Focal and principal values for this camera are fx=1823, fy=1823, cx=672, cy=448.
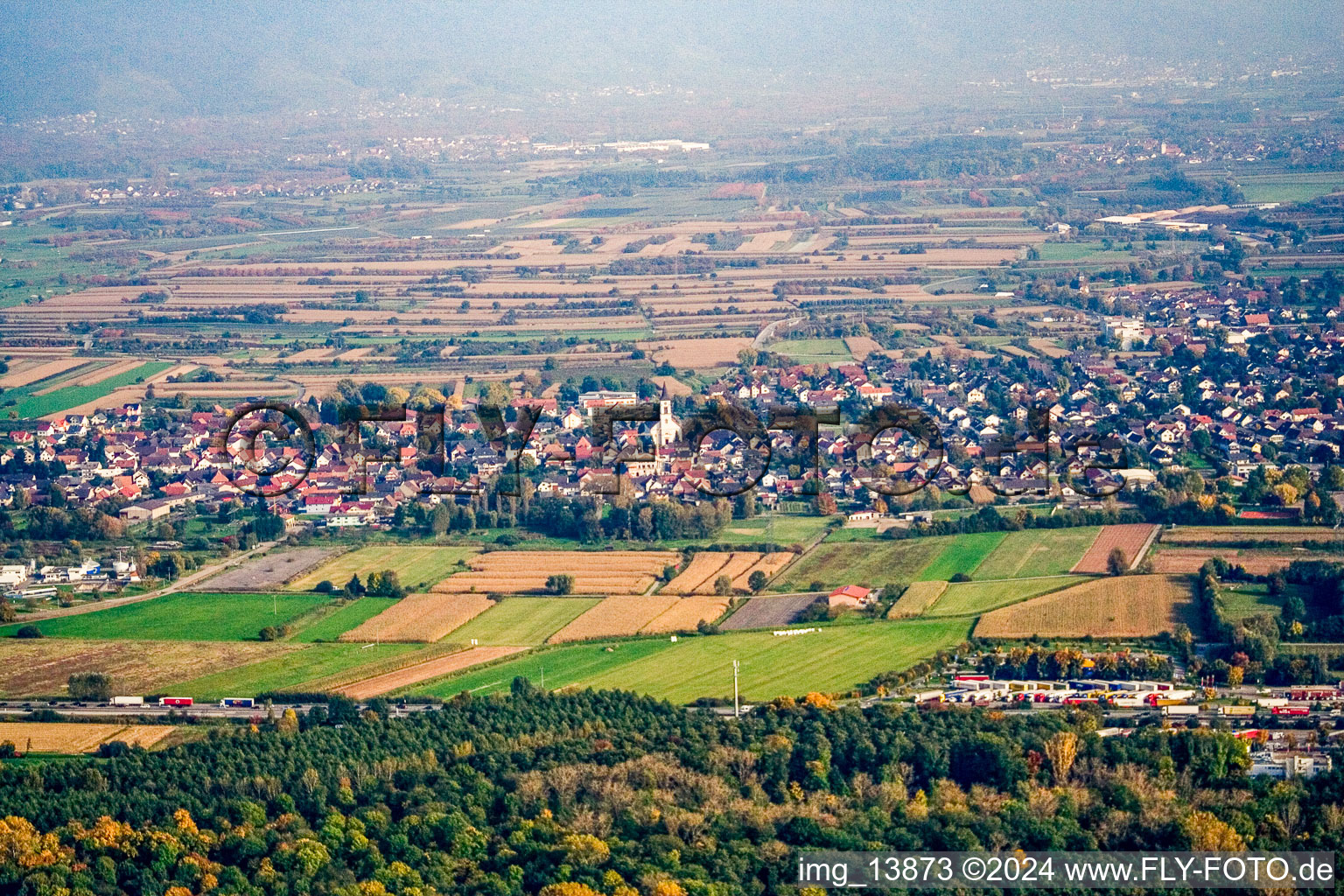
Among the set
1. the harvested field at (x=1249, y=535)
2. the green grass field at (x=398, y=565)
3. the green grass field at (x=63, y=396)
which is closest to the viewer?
the harvested field at (x=1249, y=535)

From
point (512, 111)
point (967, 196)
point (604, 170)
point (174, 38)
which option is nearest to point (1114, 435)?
point (967, 196)

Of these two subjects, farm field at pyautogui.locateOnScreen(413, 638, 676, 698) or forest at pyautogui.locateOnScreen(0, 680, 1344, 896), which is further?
farm field at pyautogui.locateOnScreen(413, 638, 676, 698)

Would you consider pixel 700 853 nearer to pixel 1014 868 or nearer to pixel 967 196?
pixel 1014 868

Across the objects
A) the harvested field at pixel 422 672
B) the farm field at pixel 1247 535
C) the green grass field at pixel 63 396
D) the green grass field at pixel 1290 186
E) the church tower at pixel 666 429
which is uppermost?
the green grass field at pixel 1290 186

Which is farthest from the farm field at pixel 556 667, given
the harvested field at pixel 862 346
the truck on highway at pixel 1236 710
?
the harvested field at pixel 862 346

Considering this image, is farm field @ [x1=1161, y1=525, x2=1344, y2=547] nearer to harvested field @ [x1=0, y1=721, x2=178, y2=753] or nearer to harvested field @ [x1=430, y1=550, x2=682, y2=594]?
harvested field @ [x1=430, y1=550, x2=682, y2=594]

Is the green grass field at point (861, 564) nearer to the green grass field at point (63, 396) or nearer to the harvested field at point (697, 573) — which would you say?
the harvested field at point (697, 573)

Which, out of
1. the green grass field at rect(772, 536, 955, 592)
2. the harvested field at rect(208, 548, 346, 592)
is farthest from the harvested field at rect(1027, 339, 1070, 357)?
the harvested field at rect(208, 548, 346, 592)
